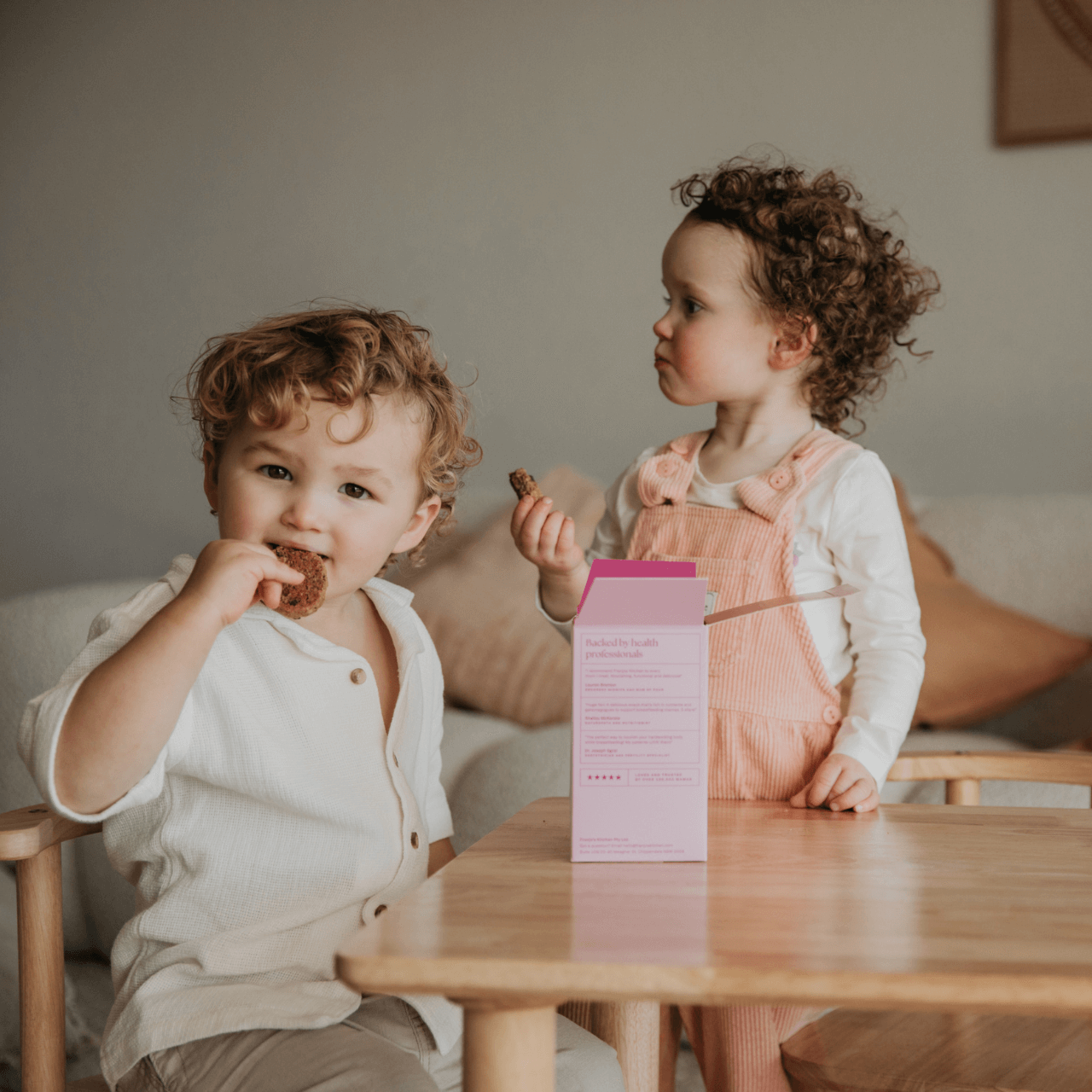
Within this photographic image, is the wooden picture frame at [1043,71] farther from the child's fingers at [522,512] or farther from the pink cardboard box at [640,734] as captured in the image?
the pink cardboard box at [640,734]

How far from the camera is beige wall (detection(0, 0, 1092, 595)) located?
7.81 ft

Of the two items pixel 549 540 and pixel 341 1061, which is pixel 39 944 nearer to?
pixel 341 1061

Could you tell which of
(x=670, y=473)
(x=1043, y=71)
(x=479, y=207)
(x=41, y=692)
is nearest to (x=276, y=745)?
(x=670, y=473)

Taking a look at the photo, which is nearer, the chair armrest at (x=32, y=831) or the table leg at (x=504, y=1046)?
the table leg at (x=504, y=1046)

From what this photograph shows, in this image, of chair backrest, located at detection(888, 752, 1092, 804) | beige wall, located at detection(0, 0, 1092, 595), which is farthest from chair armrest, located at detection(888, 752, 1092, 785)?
beige wall, located at detection(0, 0, 1092, 595)

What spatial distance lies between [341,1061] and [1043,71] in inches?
91.3

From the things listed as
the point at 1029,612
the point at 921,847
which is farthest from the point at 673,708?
the point at 1029,612

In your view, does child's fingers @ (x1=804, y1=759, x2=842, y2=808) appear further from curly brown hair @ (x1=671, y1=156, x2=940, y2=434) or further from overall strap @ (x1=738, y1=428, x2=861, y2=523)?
curly brown hair @ (x1=671, y1=156, x2=940, y2=434)

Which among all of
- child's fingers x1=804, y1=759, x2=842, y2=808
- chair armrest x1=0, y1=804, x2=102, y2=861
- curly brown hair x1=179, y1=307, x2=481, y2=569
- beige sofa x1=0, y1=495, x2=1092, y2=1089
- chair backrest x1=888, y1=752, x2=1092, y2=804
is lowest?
beige sofa x1=0, y1=495, x2=1092, y2=1089

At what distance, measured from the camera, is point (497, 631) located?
202 centimetres

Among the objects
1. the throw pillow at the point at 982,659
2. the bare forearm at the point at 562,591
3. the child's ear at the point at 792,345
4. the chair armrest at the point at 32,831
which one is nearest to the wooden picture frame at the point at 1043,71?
the throw pillow at the point at 982,659

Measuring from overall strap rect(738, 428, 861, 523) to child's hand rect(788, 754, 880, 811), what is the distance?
0.90 ft

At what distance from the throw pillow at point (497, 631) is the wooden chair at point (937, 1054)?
1062 mm

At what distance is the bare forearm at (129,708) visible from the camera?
2.41ft
